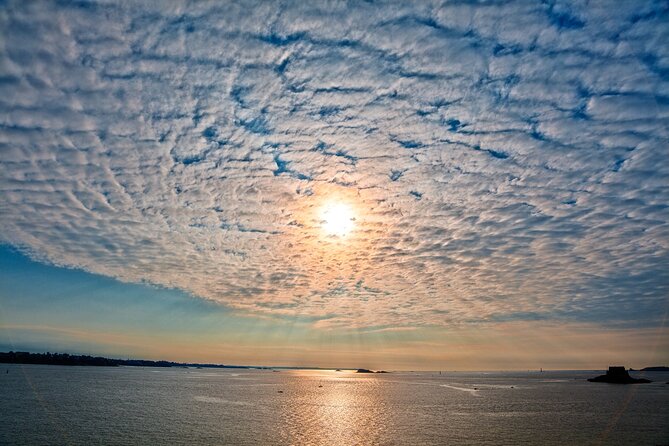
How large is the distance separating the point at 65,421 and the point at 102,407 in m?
22.7

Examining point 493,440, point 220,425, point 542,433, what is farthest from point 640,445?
point 220,425

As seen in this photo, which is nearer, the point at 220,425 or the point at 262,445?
the point at 262,445

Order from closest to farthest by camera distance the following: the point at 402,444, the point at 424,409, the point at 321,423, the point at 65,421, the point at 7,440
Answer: the point at 7,440 → the point at 402,444 → the point at 65,421 → the point at 321,423 → the point at 424,409

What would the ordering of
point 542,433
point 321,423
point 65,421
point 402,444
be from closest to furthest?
1. point 402,444
2. point 542,433
3. point 65,421
4. point 321,423

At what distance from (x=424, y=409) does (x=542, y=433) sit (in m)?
39.4

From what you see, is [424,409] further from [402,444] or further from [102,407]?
[102,407]

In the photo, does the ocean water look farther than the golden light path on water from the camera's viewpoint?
No

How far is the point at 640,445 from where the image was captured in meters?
57.7

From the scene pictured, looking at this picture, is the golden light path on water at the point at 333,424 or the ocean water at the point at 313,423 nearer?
the ocean water at the point at 313,423

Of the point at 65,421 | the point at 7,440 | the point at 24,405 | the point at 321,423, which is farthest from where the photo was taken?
the point at 24,405

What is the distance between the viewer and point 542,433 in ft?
220

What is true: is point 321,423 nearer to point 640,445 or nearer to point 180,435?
point 180,435

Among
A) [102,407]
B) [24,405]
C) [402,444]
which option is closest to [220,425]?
[402,444]

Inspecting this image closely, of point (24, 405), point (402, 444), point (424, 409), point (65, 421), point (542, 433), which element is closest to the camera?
point (402, 444)
